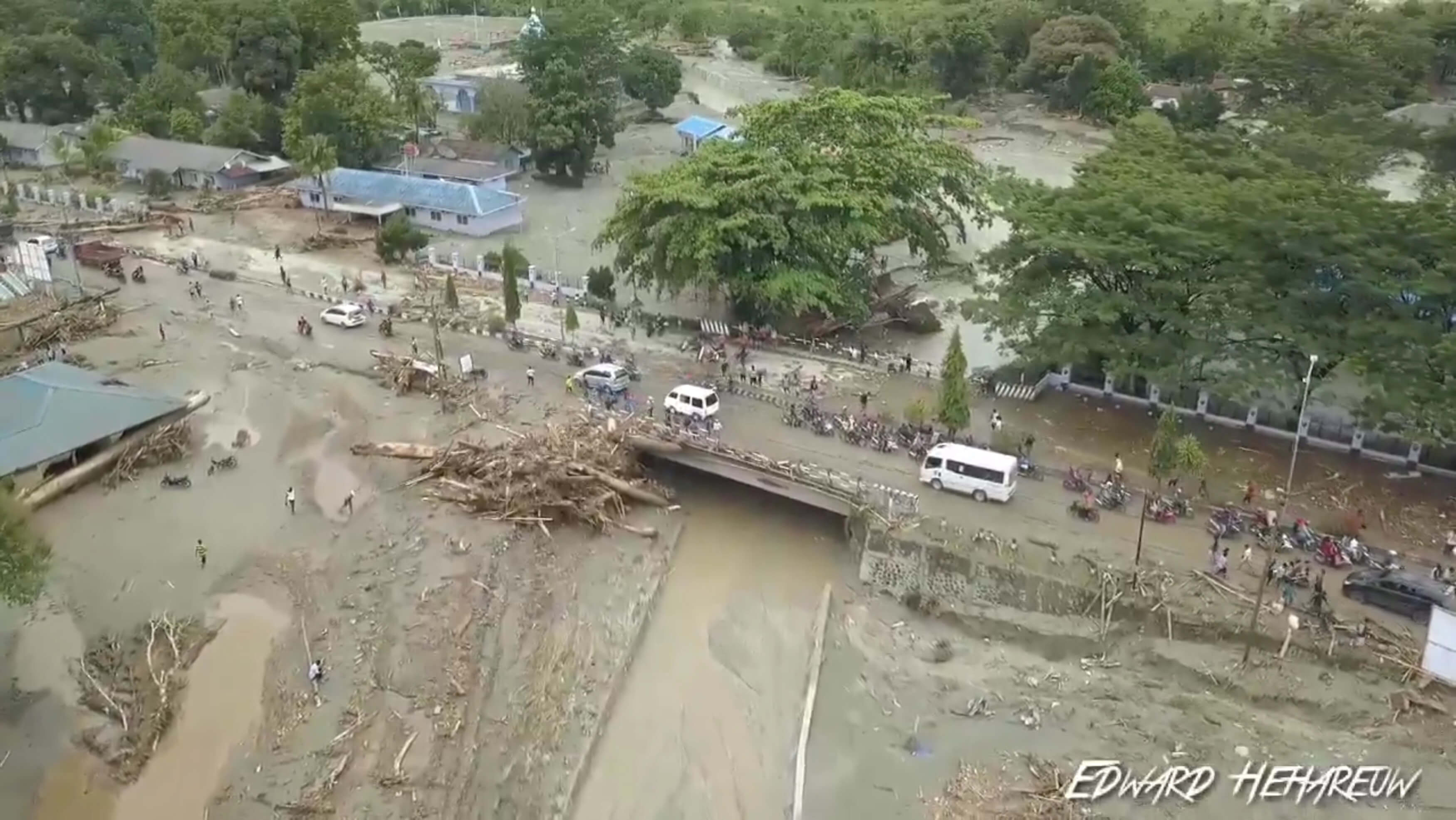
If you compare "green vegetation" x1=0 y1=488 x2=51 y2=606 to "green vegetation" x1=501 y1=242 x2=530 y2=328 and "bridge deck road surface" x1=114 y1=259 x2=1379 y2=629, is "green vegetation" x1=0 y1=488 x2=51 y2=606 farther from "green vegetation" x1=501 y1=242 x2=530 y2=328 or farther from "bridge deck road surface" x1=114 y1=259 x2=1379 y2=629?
"green vegetation" x1=501 y1=242 x2=530 y2=328

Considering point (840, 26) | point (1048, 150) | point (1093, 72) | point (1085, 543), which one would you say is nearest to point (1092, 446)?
point (1085, 543)

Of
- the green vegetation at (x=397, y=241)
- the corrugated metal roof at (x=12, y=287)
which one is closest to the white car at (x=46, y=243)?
the corrugated metal roof at (x=12, y=287)

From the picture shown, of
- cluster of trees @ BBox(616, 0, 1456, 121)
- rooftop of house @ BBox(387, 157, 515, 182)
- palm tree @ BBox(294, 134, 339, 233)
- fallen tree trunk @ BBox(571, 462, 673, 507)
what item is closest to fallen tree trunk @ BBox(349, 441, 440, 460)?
fallen tree trunk @ BBox(571, 462, 673, 507)

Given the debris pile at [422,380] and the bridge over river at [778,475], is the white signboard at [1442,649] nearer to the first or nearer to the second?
the bridge over river at [778,475]

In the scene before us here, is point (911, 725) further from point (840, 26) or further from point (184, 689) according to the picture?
point (840, 26)

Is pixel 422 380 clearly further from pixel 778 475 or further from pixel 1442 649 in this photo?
pixel 1442 649

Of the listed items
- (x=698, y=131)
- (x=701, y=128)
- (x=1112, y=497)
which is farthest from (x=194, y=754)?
(x=701, y=128)
